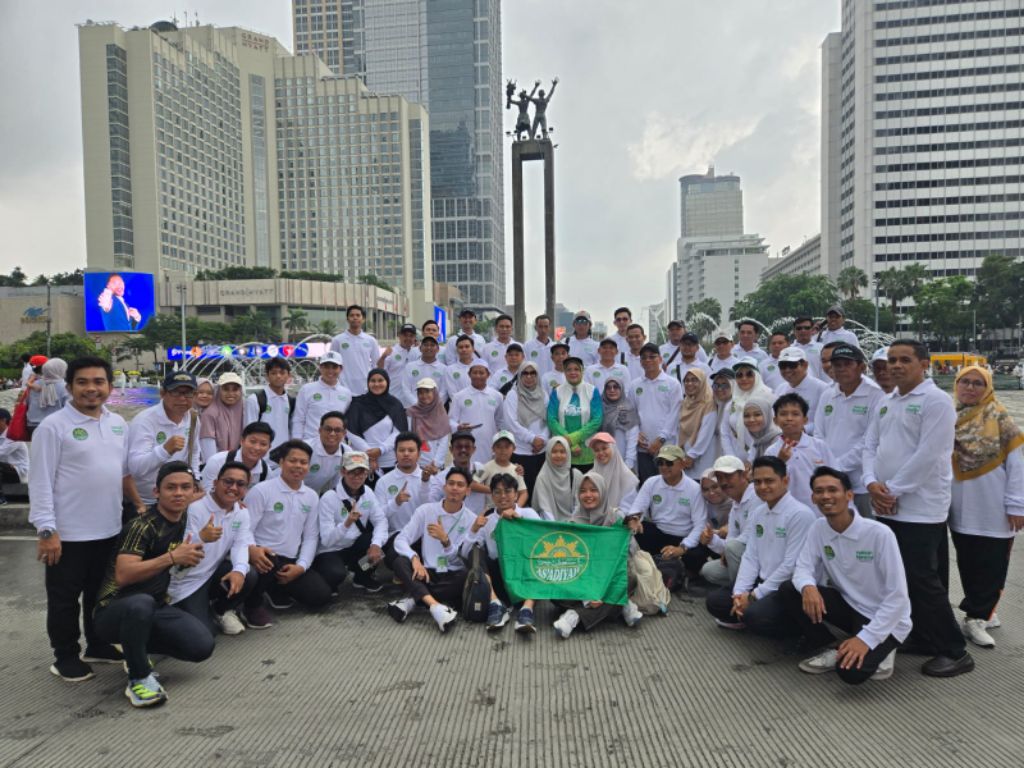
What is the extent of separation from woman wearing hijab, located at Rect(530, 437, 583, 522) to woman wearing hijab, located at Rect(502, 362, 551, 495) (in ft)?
2.84

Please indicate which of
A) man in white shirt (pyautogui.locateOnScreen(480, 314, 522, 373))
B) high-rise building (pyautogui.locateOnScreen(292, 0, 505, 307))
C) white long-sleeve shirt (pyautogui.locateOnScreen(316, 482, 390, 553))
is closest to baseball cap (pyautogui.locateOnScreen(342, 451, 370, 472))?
white long-sleeve shirt (pyautogui.locateOnScreen(316, 482, 390, 553))

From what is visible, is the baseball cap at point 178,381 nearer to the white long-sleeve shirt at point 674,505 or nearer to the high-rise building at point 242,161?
the white long-sleeve shirt at point 674,505

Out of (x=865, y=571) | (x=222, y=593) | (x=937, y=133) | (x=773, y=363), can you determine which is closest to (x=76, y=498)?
(x=222, y=593)

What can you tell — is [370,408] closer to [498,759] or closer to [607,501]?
[607,501]

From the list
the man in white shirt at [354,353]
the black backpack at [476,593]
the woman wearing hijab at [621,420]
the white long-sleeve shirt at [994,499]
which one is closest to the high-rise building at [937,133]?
the woman wearing hijab at [621,420]

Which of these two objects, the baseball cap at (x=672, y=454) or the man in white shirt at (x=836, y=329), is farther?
the man in white shirt at (x=836, y=329)

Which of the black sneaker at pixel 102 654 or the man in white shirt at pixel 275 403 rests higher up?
the man in white shirt at pixel 275 403

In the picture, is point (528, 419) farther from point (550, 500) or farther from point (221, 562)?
point (221, 562)

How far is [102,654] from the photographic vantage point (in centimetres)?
376

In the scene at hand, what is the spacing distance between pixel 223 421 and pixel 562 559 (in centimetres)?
306

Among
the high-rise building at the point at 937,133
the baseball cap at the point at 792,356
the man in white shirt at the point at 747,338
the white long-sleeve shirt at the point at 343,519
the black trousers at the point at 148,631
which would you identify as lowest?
the black trousers at the point at 148,631

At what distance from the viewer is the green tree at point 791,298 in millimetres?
60625

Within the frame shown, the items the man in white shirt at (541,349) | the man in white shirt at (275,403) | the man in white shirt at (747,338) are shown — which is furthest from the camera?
the man in white shirt at (541,349)

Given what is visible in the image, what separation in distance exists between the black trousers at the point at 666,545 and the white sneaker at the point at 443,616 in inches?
67.9
